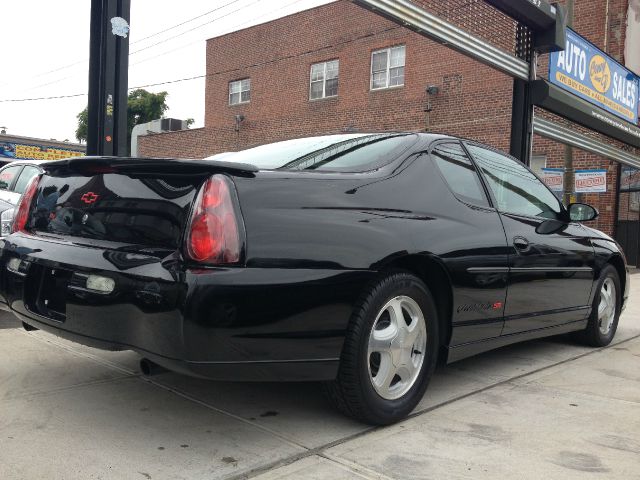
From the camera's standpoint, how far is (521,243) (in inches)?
146

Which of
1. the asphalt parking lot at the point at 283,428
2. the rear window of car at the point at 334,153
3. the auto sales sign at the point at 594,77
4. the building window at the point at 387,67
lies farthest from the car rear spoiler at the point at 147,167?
the building window at the point at 387,67

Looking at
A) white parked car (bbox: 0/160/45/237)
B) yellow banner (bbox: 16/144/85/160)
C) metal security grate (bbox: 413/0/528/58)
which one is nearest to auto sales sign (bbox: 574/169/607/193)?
metal security grate (bbox: 413/0/528/58)

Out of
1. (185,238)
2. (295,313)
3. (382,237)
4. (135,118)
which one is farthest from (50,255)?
(135,118)

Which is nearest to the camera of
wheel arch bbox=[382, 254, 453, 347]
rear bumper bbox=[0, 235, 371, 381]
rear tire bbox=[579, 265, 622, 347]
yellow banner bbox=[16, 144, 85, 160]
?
rear bumper bbox=[0, 235, 371, 381]

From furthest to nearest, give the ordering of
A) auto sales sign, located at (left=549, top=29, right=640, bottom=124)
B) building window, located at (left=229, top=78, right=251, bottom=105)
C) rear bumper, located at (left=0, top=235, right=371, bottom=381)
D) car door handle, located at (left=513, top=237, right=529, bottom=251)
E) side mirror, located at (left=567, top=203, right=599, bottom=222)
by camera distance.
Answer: building window, located at (left=229, top=78, right=251, bottom=105), auto sales sign, located at (left=549, top=29, right=640, bottom=124), side mirror, located at (left=567, top=203, right=599, bottom=222), car door handle, located at (left=513, top=237, right=529, bottom=251), rear bumper, located at (left=0, top=235, right=371, bottom=381)

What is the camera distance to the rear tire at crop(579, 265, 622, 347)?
15.8ft

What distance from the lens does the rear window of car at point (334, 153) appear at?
304 cm

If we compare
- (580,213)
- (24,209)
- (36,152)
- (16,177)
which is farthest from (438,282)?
(36,152)

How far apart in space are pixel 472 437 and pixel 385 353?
563mm

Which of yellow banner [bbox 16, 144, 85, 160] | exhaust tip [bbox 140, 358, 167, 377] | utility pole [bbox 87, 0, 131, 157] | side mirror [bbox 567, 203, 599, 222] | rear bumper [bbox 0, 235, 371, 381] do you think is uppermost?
yellow banner [bbox 16, 144, 85, 160]

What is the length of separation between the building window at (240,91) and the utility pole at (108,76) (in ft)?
64.3

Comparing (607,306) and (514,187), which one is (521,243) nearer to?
(514,187)

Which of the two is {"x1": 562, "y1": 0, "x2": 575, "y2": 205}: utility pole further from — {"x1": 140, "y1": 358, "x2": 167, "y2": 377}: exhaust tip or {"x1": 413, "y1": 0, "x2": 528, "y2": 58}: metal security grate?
{"x1": 140, "y1": 358, "x2": 167, "y2": 377}: exhaust tip

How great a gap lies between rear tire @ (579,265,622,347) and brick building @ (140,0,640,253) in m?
6.36
